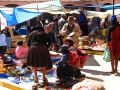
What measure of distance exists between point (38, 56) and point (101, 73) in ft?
8.77

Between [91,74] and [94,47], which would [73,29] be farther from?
[94,47]

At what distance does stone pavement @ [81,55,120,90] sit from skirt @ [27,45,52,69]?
1.56 meters

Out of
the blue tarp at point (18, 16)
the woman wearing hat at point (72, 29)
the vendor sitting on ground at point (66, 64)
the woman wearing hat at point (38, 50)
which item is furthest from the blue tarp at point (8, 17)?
the vendor sitting on ground at point (66, 64)

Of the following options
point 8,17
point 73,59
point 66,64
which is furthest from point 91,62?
point 66,64

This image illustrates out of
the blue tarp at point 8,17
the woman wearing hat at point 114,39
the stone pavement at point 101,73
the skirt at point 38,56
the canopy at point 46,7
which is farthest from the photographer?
the canopy at point 46,7

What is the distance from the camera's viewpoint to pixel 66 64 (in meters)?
8.84

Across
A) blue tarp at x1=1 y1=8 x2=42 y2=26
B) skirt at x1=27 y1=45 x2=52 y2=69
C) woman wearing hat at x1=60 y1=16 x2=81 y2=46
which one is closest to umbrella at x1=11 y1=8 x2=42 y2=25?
blue tarp at x1=1 y1=8 x2=42 y2=26

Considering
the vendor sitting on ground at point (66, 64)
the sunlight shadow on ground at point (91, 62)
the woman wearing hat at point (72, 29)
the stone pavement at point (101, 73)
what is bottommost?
the stone pavement at point (101, 73)

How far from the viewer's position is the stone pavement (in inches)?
364

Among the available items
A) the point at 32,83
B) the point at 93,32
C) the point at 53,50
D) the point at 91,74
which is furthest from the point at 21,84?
the point at 93,32

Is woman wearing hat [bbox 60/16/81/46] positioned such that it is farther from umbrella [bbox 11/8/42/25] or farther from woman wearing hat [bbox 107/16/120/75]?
woman wearing hat [bbox 107/16/120/75]

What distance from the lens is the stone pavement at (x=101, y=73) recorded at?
364 inches

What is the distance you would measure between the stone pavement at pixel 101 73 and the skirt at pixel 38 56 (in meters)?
1.56

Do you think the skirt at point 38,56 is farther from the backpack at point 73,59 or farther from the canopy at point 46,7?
the canopy at point 46,7
